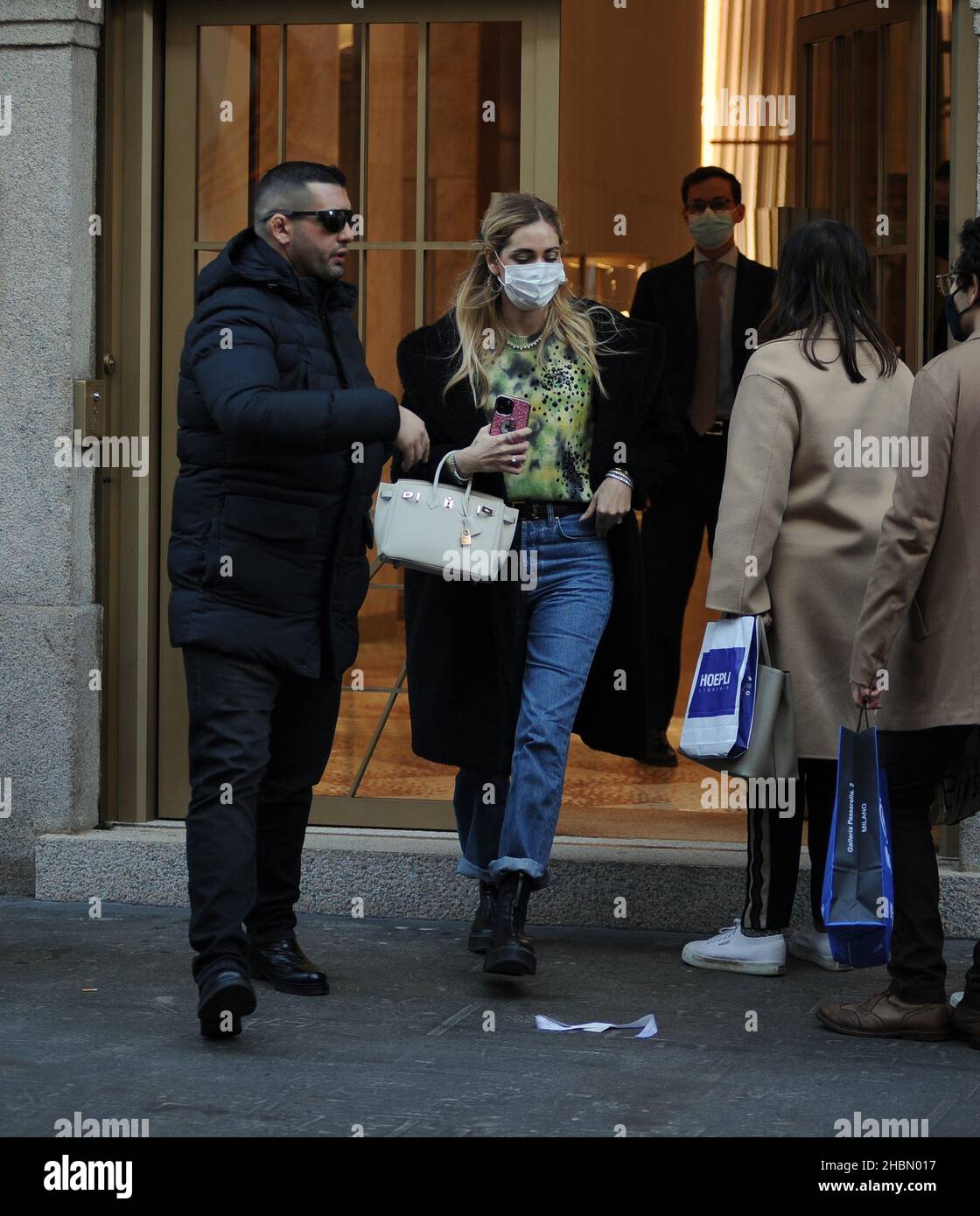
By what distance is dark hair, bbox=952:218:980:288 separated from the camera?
455 cm

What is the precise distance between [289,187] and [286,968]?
2.02 meters

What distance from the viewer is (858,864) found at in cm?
471

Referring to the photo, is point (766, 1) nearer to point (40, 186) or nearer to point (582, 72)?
point (582, 72)

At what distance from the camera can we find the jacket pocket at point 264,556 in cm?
467

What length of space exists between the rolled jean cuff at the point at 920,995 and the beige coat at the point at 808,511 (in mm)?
730

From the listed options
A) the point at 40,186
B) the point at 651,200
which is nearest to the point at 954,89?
the point at 40,186

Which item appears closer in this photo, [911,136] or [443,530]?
[443,530]

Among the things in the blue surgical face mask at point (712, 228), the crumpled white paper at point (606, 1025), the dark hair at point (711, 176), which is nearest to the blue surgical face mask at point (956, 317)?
the crumpled white paper at point (606, 1025)

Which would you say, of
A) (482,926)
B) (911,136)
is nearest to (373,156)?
(911,136)

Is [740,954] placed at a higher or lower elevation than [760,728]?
lower

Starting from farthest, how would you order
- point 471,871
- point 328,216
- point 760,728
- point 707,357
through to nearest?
point 707,357 → point 471,871 → point 760,728 → point 328,216

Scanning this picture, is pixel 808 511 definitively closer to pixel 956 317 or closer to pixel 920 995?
pixel 956 317

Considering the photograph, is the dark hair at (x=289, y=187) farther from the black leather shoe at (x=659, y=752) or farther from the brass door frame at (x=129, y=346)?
the black leather shoe at (x=659, y=752)

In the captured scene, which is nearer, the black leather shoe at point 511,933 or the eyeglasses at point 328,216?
the eyeglasses at point 328,216
